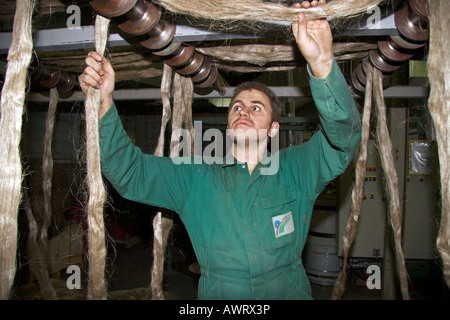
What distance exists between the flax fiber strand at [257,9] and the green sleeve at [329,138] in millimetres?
142

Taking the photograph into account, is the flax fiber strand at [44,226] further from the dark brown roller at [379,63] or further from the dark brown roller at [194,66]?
the dark brown roller at [379,63]

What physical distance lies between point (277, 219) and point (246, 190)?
0.16 metres

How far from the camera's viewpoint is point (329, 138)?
886 mm

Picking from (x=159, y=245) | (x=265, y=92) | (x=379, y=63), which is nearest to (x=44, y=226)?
(x=159, y=245)

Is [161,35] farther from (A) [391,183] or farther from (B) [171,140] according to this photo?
(A) [391,183]

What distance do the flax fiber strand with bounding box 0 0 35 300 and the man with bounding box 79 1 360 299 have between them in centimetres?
22

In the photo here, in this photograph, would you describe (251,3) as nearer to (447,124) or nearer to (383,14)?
(383,14)

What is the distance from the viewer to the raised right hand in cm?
72

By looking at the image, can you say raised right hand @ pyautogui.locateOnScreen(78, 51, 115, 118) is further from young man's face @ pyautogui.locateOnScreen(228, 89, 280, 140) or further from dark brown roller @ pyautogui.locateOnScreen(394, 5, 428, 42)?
dark brown roller @ pyautogui.locateOnScreen(394, 5, 428, 42)

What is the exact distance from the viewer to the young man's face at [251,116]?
1.13 metres

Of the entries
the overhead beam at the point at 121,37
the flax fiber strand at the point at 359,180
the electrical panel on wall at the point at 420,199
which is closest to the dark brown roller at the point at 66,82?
the overhead beam at the point at 121,37
